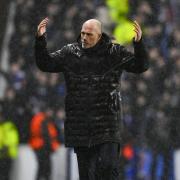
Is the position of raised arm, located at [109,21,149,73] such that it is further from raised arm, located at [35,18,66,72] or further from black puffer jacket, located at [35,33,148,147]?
raised arm, located at [35,18,66,72]

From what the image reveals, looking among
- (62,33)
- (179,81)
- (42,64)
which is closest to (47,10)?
(62,33)

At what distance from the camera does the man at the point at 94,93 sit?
19.6 feet

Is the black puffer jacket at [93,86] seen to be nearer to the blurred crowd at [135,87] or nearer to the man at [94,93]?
the man at [94,93]

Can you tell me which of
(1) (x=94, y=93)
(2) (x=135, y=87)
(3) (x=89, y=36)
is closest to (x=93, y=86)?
(1) (x=94, y=93)

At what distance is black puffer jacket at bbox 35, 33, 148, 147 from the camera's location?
19.6 ft

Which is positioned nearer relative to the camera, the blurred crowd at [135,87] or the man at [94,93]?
the man at [94,93]

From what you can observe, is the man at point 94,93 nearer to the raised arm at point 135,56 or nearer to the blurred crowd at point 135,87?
the raised arm at point 135,56

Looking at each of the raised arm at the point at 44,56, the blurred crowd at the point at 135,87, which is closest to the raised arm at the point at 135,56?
the raised arm at the point at 44,56

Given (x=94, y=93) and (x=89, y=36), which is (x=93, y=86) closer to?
(x=94, y=93)

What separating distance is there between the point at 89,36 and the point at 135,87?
11.0 ft

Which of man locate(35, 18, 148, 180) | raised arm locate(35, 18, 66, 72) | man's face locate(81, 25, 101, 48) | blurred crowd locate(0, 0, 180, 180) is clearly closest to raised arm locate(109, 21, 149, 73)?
man locate(35, 18, 148, 180)

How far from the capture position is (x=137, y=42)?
5.91m

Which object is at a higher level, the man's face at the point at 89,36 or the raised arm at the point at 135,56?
the man's face at the point at 89,36

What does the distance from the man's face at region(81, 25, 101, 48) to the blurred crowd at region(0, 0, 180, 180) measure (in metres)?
3.17
